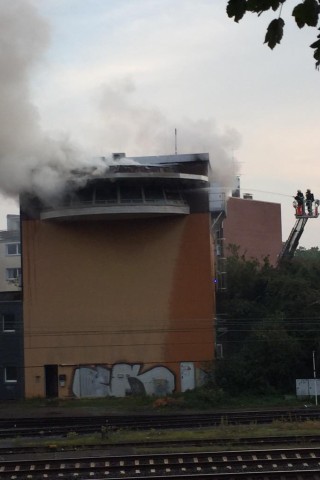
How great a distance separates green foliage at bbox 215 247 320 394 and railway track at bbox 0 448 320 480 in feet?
57.6

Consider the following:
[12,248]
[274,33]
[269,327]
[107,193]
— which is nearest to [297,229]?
[269,327]

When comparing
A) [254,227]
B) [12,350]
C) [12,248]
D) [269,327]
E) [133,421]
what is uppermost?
[254,227]

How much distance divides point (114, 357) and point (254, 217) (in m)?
36.4

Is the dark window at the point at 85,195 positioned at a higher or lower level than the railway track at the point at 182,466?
higher

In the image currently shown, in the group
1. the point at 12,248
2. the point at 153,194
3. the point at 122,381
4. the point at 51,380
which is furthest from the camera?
the point at 12,248

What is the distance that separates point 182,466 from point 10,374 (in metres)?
22.1

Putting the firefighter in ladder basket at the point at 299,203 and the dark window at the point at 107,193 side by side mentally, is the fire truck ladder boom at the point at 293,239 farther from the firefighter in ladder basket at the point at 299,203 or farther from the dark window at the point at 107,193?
the dark window at the point at 107,193

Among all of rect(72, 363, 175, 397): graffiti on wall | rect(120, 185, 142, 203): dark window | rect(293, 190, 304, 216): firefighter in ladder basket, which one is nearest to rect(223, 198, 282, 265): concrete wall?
rect(293, 190, 304, 216): firefighter in ladder basket

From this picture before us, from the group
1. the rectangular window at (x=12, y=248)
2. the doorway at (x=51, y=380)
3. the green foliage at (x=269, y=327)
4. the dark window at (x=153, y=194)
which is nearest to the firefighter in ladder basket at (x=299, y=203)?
the green foliage at (x=269, y=327)

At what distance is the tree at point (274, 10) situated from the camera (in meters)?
5.37

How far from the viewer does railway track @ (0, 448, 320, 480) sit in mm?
15539

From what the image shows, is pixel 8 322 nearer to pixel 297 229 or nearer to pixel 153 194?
pixel 153 194

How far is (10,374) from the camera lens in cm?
3741

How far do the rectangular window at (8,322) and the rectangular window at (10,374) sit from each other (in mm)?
1749
